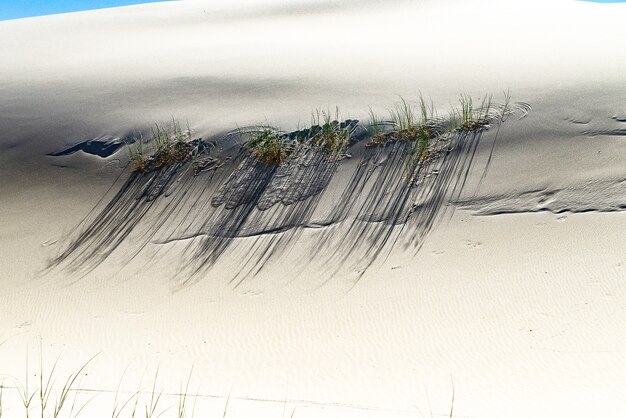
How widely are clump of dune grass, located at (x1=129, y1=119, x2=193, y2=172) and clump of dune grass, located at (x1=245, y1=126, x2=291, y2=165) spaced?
2.40 feet

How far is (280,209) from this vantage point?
20.8 feet

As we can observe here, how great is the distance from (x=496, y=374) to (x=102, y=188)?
4.74 meters

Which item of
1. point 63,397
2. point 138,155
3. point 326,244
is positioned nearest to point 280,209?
point 326,244

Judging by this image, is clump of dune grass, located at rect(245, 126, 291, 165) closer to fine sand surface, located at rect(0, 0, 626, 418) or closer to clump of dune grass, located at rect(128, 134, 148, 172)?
fine sand surface, located at rect(0, 0, 626, 418)

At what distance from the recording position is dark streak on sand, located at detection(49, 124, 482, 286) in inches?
228

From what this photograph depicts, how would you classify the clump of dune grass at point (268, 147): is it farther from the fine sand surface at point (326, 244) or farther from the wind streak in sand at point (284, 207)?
the fine sand surface at point (326, 244)

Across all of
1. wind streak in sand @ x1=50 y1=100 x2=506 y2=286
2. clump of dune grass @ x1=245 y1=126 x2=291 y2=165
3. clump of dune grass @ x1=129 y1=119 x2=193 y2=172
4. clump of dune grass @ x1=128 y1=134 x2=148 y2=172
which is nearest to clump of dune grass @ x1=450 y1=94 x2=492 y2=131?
wind streak in sand @ x1=50 y1=100 x2=506 y2=286

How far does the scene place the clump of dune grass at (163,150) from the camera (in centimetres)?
723

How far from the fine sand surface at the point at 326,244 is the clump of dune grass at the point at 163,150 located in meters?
0.15

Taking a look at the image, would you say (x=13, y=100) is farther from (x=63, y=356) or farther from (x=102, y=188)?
(x=63, y=356)

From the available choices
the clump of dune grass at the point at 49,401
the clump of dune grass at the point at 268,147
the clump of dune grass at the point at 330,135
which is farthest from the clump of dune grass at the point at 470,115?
the clump of dune grass at the point at 49,401

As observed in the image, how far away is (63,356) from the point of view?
4.72 m

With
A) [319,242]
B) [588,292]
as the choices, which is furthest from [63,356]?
[588,292]

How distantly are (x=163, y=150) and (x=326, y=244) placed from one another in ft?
8.34
